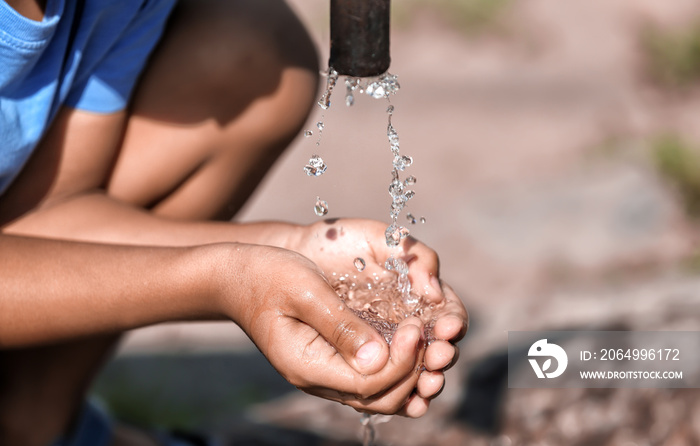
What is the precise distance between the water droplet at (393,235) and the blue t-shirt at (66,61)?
23.4 inches

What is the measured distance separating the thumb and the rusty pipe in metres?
0.33

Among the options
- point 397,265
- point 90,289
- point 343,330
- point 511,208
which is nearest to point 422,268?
point 397,265

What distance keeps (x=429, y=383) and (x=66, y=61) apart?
88 cm

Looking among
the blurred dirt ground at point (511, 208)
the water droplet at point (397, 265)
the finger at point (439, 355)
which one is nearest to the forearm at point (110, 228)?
the water droplet at point (397, 265)

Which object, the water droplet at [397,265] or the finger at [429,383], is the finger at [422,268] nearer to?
the water droplet at [397,265]

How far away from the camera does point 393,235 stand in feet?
4.89

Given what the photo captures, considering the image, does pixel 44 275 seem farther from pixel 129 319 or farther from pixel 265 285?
pixel 265 285

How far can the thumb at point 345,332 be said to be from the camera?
123 centimetres

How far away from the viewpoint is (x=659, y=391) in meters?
2.04

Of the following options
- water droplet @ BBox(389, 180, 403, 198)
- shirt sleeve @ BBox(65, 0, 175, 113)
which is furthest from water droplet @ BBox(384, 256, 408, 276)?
shirt sleeve @ BBox(65, 0, 175, 113)

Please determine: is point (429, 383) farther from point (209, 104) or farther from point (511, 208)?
point (511, 208)

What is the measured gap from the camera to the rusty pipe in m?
1.25

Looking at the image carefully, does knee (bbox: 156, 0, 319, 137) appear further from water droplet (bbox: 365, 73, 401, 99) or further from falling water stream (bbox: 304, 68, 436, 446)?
water droplet (bbox: 365, 73, 401, 99)

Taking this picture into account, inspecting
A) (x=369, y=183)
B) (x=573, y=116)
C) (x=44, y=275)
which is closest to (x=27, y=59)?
(x=44, y=275)
